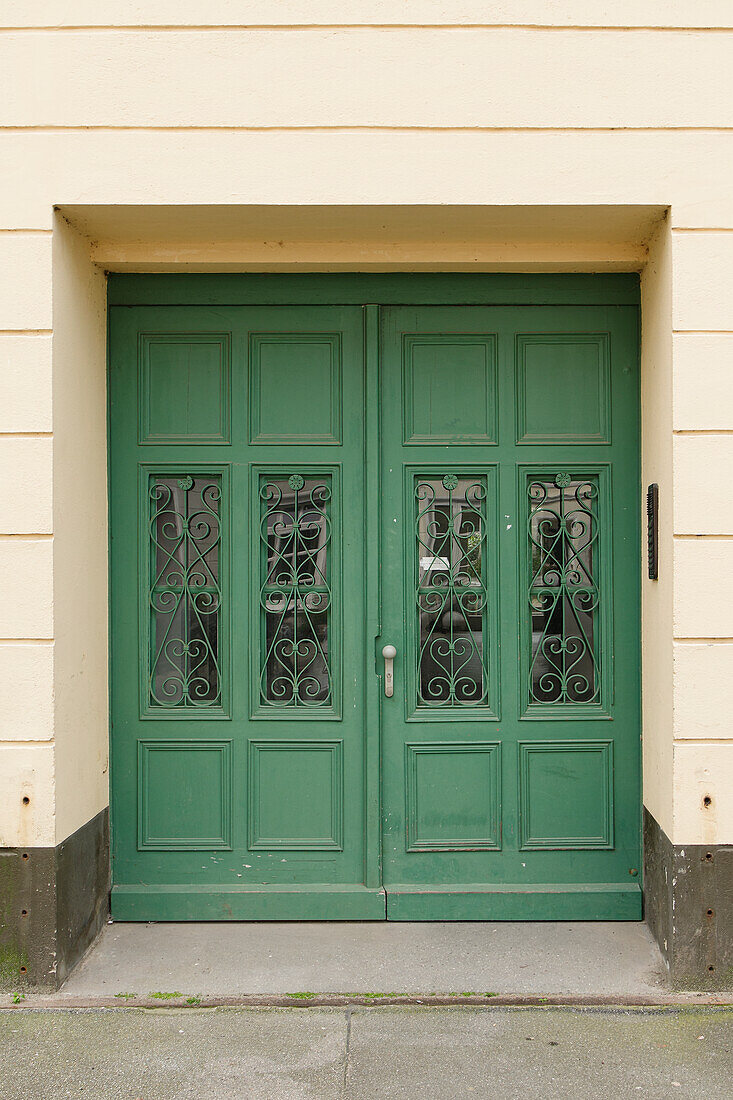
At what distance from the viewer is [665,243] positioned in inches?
143

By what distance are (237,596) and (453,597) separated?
105 centimetres

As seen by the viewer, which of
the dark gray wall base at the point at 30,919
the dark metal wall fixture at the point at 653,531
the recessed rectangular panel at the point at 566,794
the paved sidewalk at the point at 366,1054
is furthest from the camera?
the recessed rectangular panel at the point at 566,794

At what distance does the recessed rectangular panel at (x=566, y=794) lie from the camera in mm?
4051

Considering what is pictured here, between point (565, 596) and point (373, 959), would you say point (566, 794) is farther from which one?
point (373, 959)

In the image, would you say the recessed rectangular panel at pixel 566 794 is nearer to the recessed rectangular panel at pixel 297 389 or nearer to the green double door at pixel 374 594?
the green double door at pixel 374 594

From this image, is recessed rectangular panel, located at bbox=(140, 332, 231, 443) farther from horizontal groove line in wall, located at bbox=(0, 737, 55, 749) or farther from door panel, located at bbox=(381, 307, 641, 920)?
horizontal groove line in wall, located at bbox=(0, 737, 55, 749)
